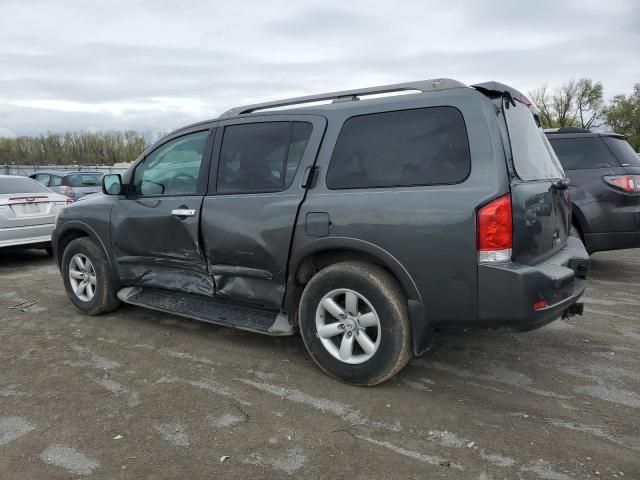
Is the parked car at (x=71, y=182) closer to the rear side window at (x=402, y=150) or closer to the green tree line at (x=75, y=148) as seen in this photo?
the rear side window at (x=402, y=150)

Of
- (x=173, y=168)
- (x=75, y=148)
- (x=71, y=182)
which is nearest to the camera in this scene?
(x=173, y=168)

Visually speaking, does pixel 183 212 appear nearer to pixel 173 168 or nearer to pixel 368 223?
pixel 173 168

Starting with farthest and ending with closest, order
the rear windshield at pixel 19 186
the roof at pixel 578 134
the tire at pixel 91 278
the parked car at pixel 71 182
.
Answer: the parked car at pixel 71 182 → the rear windshield at pixel 19 186 → the roof at pixel 578 134 → the tire at pixel 91 278

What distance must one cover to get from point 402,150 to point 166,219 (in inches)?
82.9

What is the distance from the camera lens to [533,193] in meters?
2.98

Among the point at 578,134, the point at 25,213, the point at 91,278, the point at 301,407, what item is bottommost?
the point at 301,407

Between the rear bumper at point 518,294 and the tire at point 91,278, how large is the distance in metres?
3.50

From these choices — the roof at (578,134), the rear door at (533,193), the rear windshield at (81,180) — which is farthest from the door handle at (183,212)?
the rear windshield at (81,180)

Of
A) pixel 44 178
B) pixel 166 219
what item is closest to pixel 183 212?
pixel 166 219

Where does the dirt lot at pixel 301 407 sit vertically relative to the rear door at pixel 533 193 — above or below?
below

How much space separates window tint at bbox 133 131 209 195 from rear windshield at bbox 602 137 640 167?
191 inches

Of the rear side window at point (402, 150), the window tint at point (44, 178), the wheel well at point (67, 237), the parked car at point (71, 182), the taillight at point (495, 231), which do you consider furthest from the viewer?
the window tint at point (44, 178)

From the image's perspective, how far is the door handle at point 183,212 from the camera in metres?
3.95

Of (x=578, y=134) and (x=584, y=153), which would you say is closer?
(x=584, y=153)
